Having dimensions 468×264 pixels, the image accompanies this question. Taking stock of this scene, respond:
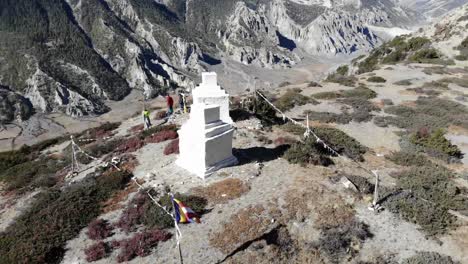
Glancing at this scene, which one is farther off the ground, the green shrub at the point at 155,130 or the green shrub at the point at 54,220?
the green shrub at the point at 155,130

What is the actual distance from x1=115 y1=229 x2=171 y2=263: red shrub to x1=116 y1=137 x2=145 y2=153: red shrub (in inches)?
388

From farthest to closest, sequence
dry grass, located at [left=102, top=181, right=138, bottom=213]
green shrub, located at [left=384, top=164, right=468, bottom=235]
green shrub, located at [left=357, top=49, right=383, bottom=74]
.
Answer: green shrub, located at [left=357, top=49, right=383, bottom=74]
dry grass, located at [left=102, top=181, right=138, bottom=213]
green shrub, located at [left=384, top=164, right=468, bottom=235]

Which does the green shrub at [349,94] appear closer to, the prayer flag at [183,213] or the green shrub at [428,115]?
the green shrub at [428,115]

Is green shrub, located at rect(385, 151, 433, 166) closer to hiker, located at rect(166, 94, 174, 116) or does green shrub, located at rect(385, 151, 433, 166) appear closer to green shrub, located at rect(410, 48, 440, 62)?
hiker, located at rect(166, 94, 174, 116)

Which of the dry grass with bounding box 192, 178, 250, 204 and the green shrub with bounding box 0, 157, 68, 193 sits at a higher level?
the dry grass with bounding box 192, 178, 250, 204

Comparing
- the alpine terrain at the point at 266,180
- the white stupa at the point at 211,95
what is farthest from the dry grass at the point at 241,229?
the white stupa at the point at 211,95

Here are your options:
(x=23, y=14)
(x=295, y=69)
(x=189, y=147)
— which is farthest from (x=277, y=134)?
(x=23, y=14)

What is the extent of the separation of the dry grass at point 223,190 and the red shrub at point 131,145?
7.81 meters

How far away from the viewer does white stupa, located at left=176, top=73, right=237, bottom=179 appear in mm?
17469

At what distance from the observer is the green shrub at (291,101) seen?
3279 centimetres

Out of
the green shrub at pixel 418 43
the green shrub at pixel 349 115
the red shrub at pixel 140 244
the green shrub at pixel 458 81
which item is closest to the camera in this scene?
the red shrub at pixel 140 244

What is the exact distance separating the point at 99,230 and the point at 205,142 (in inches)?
232

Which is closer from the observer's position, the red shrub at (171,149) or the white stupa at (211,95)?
the red shrub at (171,149)

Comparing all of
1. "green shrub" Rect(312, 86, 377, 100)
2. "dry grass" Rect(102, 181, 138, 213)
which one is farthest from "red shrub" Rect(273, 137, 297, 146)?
"green shrub" Rect(312, 86, 377, 100)
